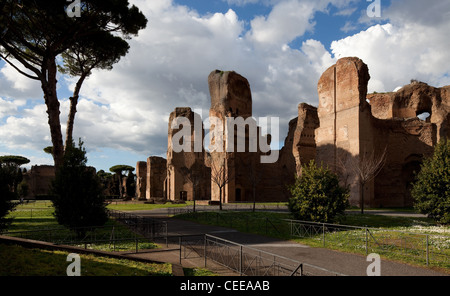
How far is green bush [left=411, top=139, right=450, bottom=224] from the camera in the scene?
1487 centimetres

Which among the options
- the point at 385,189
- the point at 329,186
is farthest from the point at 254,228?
the point at 385,189

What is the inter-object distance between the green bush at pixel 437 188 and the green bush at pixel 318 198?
4.55 m

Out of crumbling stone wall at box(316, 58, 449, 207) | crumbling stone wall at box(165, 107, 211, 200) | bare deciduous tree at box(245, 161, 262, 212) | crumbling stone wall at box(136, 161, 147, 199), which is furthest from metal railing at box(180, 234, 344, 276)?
crumbling stone wall at box(136, 161, 147, 199)

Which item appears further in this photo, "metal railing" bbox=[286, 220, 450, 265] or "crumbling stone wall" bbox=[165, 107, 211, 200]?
"crumbling stone wall" bbox=[165, 107, 211, 200]

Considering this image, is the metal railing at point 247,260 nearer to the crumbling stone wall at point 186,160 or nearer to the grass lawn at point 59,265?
the grass lawn at point 59,265

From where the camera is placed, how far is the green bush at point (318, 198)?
13769 mm

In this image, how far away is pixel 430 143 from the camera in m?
30.1

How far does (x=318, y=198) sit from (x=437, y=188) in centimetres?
652

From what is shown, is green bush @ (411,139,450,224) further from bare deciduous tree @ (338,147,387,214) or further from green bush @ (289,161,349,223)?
bare deciduous tree @ (338,147,387,214)

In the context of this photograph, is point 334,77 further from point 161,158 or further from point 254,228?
point 161,158

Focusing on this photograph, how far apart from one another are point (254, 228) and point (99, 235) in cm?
709

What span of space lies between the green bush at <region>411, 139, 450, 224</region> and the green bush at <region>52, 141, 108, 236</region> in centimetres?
1549

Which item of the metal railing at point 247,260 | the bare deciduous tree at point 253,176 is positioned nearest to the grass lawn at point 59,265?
the metal railing at point 247,260

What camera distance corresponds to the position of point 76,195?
12797 millimetres
